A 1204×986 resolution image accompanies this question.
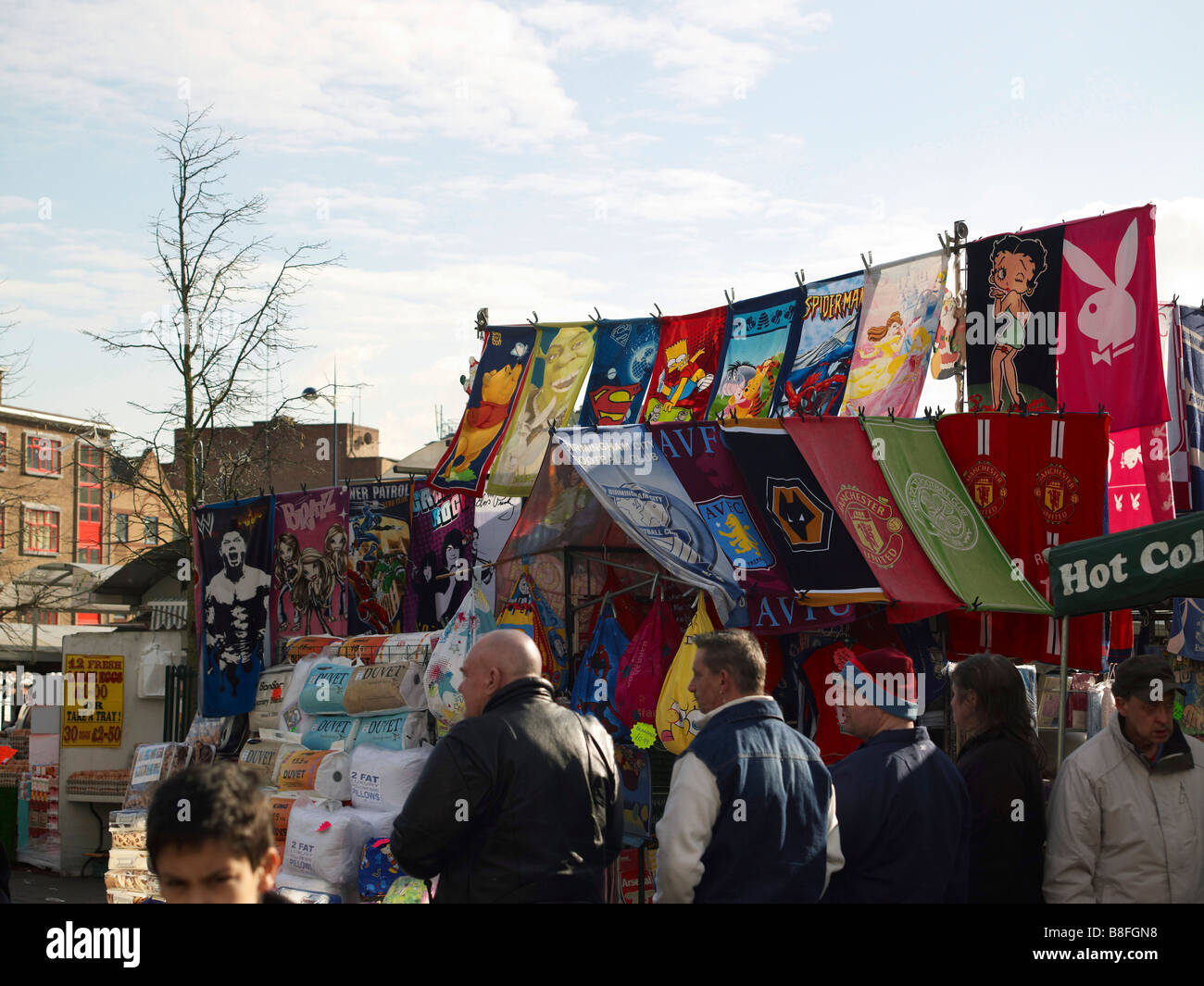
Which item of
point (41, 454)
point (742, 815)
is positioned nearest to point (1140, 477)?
point (742, 815)

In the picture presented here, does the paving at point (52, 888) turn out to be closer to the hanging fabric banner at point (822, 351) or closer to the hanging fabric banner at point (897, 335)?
the hanging fabric banner at point (822, 351)

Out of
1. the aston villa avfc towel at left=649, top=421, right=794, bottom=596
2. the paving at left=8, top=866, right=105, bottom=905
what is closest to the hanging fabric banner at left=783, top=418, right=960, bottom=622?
the aston villa avfc towel at left=649, top=421, right=794, bottom=596

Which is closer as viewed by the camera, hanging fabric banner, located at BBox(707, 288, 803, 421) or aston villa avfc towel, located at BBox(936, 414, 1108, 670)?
aston villa avfc towel, located at BBox(936, 414, 1108, 670)

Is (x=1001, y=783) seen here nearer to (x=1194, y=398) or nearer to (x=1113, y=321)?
(x=1113, y=321)

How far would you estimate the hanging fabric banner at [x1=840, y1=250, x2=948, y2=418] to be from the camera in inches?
376

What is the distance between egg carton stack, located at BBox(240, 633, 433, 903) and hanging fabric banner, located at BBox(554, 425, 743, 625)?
6.53 ft

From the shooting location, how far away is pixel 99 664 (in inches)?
539

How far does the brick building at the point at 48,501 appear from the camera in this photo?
4103 centimetres

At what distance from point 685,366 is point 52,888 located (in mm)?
8409

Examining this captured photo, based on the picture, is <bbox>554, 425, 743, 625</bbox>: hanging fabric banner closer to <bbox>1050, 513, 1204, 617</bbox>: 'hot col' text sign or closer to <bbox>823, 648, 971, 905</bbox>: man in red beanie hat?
<bbox>1050, 513, 1204, 617</bbox>: 'hot col' text sign

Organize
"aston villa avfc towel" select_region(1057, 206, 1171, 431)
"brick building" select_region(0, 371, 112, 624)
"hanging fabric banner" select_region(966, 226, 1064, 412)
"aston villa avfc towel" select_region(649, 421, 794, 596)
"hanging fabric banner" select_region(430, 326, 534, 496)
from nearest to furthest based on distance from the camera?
"aston villa avfc towel" select_region(649, 421, 794, 596), "aston villa avfc towel" select_region(1057, 206, 1171, 431), "hanging fabric banner" select_region(966, 226, 1064, 412), "hanging fabric banner" select_region(430, 326, 534, 496), "brick building" select_region(0, 371, 112, 624)

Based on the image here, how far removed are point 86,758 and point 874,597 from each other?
10107mm
